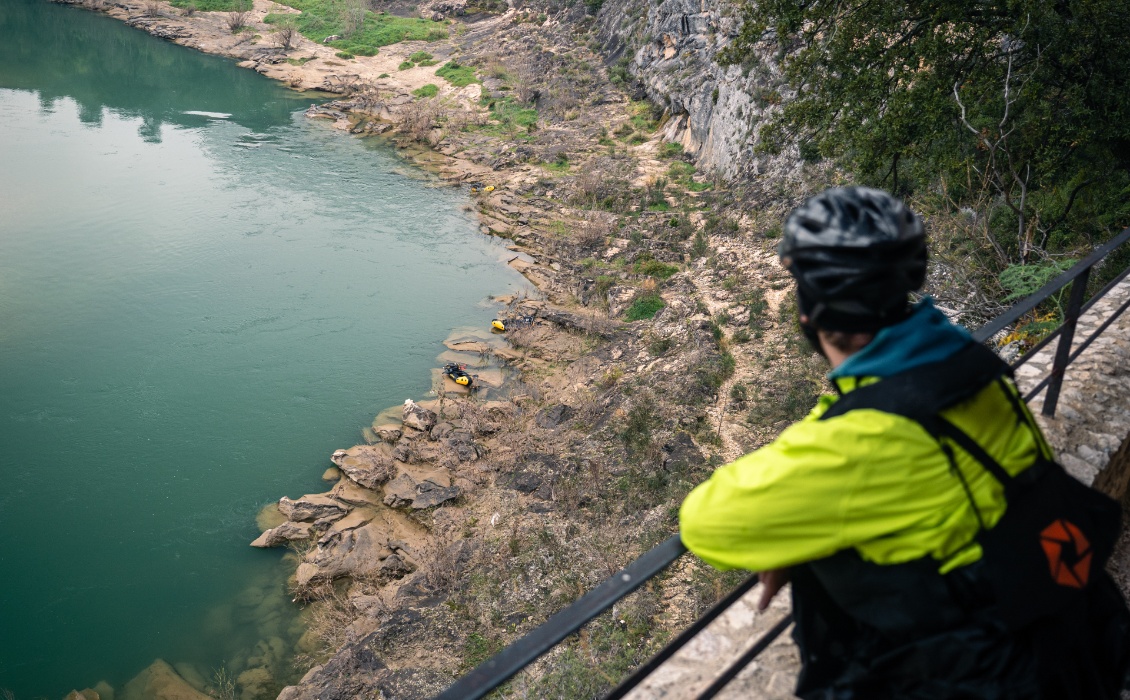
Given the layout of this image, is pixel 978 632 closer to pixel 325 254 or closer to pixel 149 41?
pixel 325 254

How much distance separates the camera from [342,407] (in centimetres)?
1440

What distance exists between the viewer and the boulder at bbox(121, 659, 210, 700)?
353 inches

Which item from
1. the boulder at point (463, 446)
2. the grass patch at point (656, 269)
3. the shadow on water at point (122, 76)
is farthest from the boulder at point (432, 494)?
the shadow on water at point (122, 76)

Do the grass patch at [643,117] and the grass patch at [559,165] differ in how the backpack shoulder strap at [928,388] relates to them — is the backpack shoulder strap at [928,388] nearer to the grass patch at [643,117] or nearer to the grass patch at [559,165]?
the grass patch at [559,165]

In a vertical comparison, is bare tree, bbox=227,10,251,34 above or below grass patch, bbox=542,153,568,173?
above

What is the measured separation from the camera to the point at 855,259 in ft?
5.69

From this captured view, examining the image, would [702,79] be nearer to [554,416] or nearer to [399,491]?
[554,416]

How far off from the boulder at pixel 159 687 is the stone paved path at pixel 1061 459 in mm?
7635

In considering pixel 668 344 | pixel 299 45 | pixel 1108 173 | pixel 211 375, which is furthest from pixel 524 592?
pixel 299 45

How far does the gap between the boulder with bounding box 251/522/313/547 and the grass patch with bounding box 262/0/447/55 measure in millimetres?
34079

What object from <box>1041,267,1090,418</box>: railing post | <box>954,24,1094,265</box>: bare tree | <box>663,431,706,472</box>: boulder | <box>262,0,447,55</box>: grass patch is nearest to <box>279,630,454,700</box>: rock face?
<box>663,431,706,472</box>: boulder

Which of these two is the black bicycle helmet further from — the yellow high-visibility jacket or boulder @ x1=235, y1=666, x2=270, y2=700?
boulder @ x1=235, y1=666, x2=270, y2=700

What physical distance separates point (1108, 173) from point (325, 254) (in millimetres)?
16438

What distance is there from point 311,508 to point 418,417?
8.47ft
